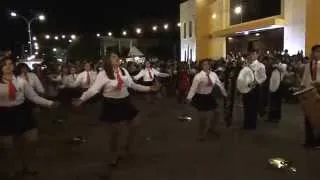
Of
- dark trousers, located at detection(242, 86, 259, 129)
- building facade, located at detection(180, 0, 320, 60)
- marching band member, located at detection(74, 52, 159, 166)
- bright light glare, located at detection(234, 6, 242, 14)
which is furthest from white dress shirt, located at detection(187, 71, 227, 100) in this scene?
bright light glare, located at detection(234, 6, 242, 14)

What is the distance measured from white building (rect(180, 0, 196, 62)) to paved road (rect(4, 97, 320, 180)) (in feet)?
120

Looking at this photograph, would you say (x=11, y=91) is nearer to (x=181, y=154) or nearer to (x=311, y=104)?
(x=181, y=154)

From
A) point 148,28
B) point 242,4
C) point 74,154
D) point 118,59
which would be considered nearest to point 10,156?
point 74,154

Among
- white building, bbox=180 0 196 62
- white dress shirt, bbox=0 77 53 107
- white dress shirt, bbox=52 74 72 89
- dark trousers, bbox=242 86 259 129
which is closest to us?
white dress shirt, bbox=0 77 53 107

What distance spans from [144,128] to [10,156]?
3879 mm

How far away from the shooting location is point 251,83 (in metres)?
11.5

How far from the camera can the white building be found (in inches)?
1945

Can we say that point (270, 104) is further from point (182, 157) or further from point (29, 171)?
point (29, 171)

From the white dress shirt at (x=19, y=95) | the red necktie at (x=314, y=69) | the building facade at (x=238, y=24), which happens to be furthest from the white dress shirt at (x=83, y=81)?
the building facade at (x=238, y=24)

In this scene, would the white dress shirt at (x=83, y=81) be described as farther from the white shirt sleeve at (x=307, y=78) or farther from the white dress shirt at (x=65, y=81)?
the white shirt sleeve at (x=307, y=78)

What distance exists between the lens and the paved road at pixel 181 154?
7.59m

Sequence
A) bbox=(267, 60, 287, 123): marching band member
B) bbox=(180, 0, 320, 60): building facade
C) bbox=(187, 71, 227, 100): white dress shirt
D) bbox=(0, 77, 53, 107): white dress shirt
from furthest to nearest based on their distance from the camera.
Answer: bbox=(180, 0, 320, 60): building facade < bbox=(267, 60, 287, 123): marching band member < bbox=(187, 71, 227, 100): white dress shirt < bbox=(0, 77, 53, 107): white dress shirt

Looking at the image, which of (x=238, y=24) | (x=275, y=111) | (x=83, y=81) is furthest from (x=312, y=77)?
(x=238, y=24)

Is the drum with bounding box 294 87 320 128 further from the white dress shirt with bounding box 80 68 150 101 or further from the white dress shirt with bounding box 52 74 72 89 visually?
the white dress shirt with bounding box 52 74 72 89
